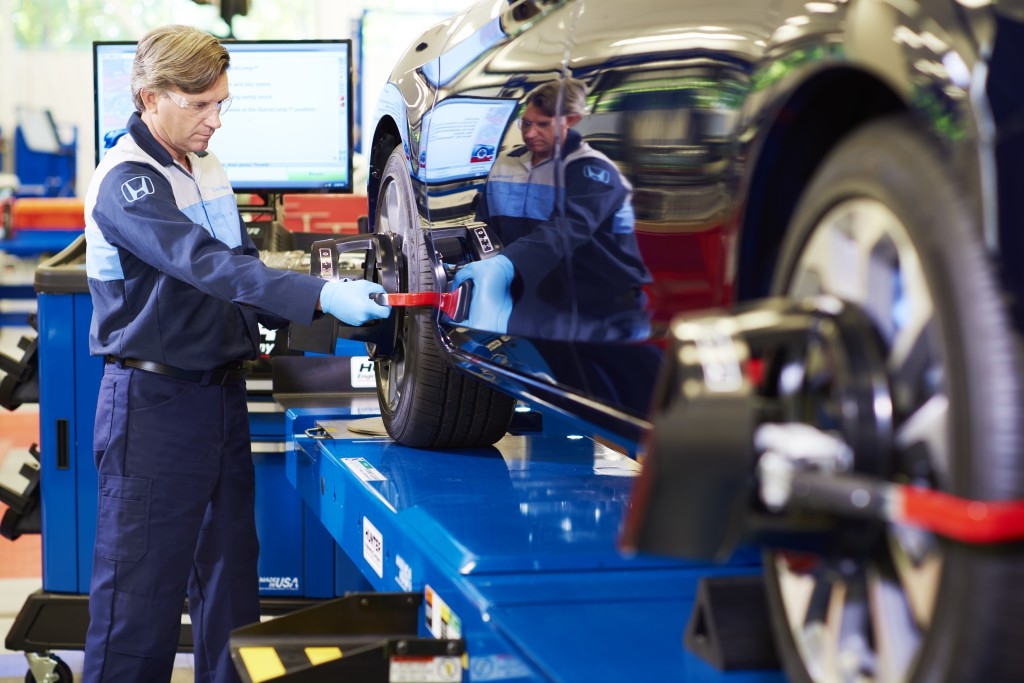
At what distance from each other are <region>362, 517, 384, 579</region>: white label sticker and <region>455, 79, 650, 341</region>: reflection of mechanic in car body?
43 centimetres

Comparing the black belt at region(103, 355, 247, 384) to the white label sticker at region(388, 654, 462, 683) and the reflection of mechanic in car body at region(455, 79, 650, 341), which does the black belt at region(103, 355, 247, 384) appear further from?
the white label sticker at region(388, 654, 462, 683)

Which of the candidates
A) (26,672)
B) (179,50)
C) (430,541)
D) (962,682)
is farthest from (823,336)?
(26,672)

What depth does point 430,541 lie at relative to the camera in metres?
1.89

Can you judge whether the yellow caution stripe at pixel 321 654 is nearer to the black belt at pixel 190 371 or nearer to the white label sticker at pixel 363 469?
the white label sticker at pixel 363 469

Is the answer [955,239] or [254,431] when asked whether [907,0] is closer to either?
[955,239]

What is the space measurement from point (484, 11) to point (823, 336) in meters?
1.52

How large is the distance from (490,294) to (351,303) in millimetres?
346

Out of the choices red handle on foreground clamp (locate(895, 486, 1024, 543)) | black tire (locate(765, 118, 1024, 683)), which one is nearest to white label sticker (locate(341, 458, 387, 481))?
black tire (locate(765, 118, 1024, 683))

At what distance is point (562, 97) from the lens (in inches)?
71.7

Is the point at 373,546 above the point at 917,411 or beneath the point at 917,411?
beneath

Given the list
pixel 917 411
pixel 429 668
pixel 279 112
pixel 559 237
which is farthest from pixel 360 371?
pixel 917 411

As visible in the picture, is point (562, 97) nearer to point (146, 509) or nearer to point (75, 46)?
point (146, 509)

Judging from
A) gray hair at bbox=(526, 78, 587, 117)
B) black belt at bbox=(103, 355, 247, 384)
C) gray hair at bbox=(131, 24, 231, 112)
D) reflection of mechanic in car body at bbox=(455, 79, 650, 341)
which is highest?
gray hair at bbox=(131, 24, 231, 112)

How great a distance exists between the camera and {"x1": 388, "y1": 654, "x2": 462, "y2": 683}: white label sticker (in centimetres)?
160
